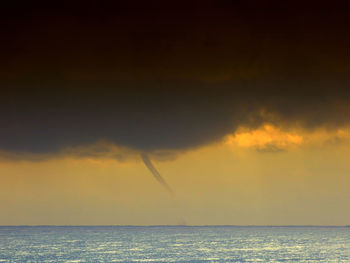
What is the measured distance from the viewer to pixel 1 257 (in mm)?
Result: 88938

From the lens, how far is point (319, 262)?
7900 cm

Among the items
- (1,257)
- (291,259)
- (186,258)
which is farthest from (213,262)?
(1,257)

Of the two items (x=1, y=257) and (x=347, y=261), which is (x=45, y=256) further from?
(x=347, y=261)

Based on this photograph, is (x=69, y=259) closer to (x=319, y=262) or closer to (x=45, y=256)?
(x=45, y=256)

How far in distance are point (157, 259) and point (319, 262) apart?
82.4 ft

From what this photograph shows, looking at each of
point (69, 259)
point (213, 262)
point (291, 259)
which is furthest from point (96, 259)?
point (291, 259)

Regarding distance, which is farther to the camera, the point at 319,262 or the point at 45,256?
the point at 45,256

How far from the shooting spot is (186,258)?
85.2 meters

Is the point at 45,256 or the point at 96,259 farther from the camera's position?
the point at 45,256

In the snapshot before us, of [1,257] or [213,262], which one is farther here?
[1,257]

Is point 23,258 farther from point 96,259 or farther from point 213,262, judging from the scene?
point 213,262

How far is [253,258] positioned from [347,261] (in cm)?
1469

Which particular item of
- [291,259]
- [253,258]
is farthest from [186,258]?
[291,259]

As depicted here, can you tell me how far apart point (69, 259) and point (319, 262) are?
3901 centimetres
